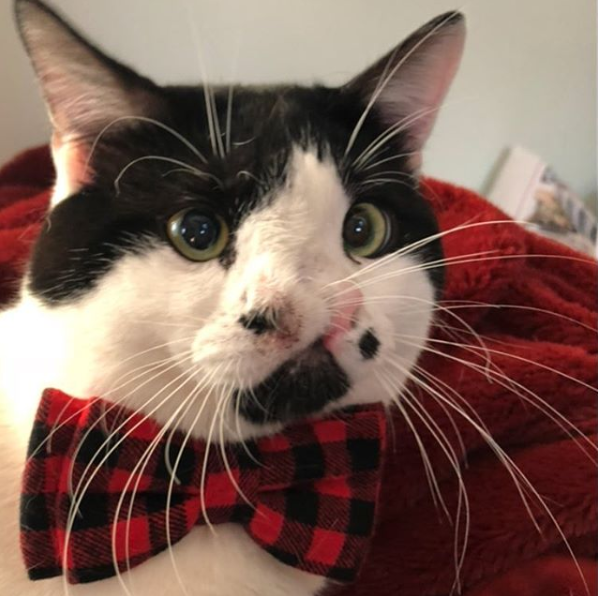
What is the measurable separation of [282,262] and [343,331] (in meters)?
0.06

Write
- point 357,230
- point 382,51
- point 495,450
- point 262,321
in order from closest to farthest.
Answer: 1. point 262,321
2. point 357,230
3. point 495,450
4. point 382,51

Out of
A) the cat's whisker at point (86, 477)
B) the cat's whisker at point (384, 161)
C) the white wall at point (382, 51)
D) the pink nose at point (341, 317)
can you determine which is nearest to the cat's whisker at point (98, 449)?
the cat's whisker at point (86, 477)

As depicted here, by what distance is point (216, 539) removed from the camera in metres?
0.54

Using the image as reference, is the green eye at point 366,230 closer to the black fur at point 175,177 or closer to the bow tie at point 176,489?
the black fur at point 175,177

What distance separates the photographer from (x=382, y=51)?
1271mm

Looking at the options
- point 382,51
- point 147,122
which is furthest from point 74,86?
point 382,51

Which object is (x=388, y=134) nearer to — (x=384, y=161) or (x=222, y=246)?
(x=384, y=161)

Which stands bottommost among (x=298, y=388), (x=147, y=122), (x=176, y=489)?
(x=176, y=489)

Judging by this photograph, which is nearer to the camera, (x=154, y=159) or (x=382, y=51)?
(x=154, y=159)

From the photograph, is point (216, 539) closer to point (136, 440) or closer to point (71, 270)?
point (136, 440)

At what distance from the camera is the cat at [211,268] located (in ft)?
1.48

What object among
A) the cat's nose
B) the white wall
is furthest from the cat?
the white wall

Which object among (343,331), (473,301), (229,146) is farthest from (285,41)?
(343,331)

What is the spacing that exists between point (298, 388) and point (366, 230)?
5.9 inches
